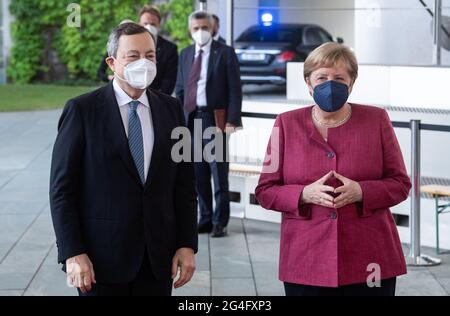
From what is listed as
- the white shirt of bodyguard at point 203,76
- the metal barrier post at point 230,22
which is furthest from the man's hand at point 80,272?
the metal barrier post at point 230,22

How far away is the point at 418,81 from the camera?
1004cm

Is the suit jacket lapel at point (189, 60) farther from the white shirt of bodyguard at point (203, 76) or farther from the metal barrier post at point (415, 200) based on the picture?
the metal barrier post at point (415, 200)

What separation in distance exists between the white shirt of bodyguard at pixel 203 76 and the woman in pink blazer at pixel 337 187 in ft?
15.5

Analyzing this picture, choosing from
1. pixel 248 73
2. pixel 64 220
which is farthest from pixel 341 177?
pixel 248 73

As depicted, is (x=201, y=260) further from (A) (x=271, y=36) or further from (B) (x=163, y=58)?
(A) (x=271, y=36)

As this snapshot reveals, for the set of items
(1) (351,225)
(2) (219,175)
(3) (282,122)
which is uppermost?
(3) (282,122)

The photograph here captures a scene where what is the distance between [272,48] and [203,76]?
46.9 feet

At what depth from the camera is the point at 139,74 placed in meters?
3.97

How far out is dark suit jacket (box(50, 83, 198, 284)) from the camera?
3.91m

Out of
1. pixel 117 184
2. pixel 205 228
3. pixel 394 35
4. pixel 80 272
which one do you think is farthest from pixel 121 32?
pixel 394 35

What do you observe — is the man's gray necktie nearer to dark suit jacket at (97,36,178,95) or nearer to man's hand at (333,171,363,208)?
Result: man's hand at (333,171,363,208)

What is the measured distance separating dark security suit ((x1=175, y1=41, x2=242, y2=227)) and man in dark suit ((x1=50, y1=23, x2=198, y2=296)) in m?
4.64
